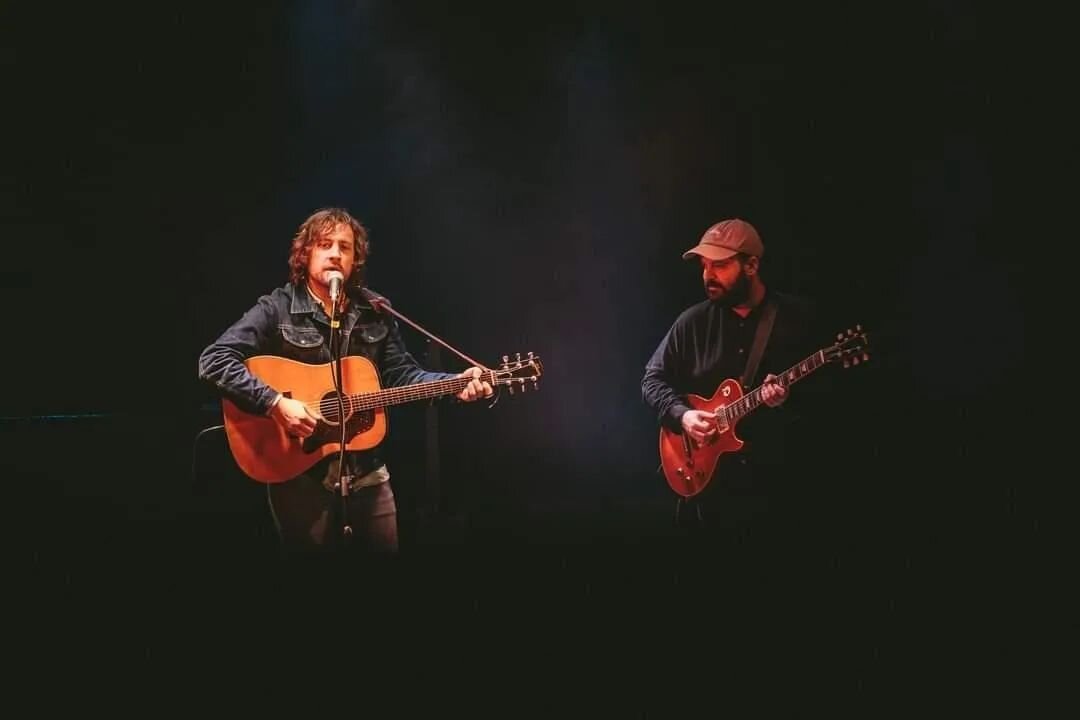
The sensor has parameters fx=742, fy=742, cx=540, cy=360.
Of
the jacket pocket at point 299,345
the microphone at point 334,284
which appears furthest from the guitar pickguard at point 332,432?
the microphone at point 334,284

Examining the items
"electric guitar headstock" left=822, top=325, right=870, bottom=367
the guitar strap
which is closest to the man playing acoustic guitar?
the guitar strap

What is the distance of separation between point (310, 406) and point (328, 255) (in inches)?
25.1

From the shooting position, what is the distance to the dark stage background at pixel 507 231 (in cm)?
314

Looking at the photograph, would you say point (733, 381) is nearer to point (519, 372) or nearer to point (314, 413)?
point (519, 372)

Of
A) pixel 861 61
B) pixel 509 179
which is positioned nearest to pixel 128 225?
pixel 509 179

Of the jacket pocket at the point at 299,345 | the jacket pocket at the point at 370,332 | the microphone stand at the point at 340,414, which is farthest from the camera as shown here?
the jacket pocket at the point at 370,332

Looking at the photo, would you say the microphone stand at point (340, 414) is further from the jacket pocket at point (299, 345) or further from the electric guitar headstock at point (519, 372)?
the electric guitar headstock at point (519, 372)

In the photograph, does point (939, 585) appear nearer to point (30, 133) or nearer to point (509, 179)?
point (509, 179)

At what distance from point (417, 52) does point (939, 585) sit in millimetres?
3679

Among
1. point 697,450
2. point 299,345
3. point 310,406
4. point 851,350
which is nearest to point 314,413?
point 310,406

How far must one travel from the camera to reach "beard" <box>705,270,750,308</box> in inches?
124

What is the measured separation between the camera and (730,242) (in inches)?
126

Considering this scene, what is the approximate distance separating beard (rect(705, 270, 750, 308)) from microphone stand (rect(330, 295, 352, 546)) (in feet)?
5.26

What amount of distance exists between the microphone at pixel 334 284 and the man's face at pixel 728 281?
61.3 inches
